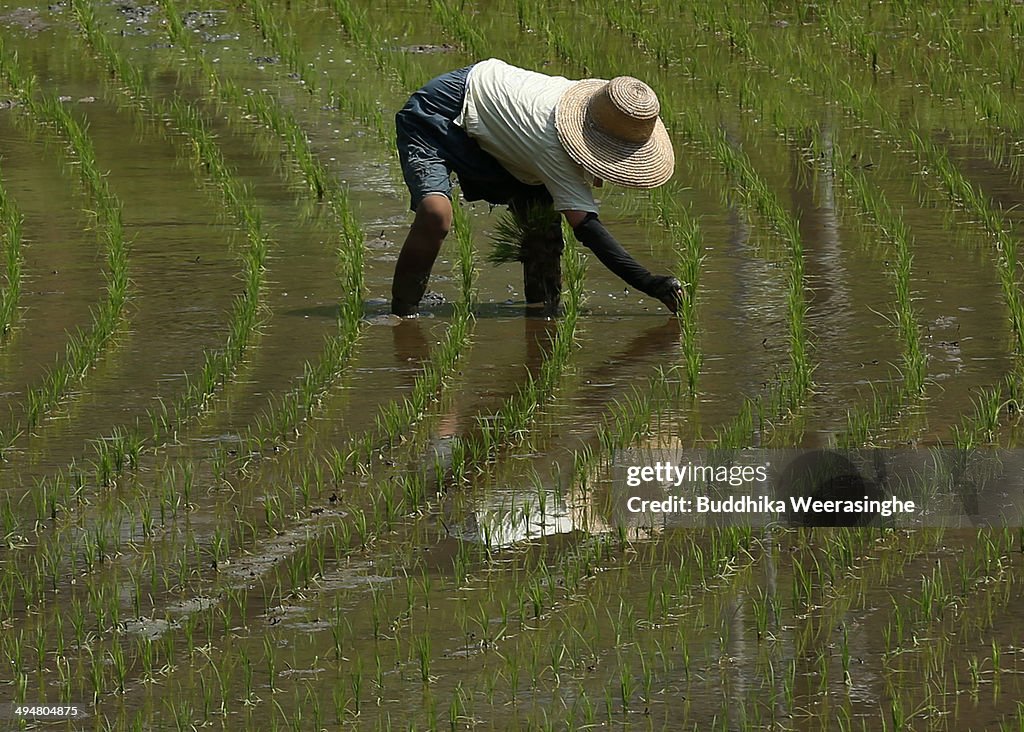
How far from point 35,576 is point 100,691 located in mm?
621

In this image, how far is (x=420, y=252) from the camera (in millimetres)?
6246

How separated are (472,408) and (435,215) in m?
1.01

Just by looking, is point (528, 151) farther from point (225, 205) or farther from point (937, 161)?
point (937, 161)

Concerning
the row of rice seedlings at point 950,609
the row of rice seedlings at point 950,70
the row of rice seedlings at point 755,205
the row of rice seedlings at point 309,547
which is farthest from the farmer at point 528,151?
the row of rice seedlings at point 950,70

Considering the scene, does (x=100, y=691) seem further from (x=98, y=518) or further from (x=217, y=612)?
(x=98, y=518)

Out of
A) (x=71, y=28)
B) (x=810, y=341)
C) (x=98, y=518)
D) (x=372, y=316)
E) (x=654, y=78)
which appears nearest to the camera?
(x=98, y=518)

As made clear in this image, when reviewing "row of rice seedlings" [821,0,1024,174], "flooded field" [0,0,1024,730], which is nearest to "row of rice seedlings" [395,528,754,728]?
"flooded field" [0,0,1024,730]

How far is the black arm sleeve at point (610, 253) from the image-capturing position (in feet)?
19.8

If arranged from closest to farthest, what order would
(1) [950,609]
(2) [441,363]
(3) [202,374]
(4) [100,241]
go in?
(1) [950,609] < (3) [202,374] < (2) [441,363] < (4) [100,241]

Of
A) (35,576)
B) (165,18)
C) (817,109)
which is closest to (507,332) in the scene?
(35,576)

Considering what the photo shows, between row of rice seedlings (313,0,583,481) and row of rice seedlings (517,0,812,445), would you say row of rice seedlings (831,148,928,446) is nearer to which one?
row of rice seedlings (517,0,812,445)

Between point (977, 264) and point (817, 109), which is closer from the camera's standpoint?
point (977, 264)

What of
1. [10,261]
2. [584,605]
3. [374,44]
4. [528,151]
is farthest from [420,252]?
[374,44]

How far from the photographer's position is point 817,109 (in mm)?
9680
